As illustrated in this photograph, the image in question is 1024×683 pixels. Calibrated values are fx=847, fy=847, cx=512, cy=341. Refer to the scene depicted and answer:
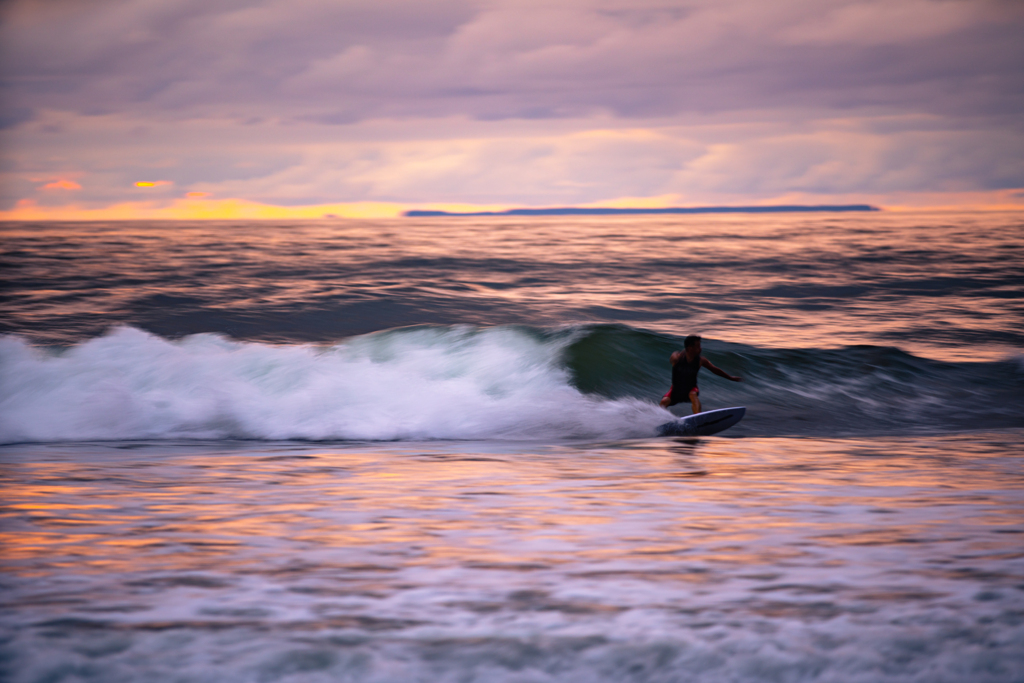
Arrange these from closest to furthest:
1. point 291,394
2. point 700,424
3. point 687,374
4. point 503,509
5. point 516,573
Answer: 1. point 516,573
2. point 503,509
3. point 700,424
4. point 687,374
5. point 291,394

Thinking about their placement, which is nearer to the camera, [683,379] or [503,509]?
[503,509]

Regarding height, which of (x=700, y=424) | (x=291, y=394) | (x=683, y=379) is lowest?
(x=700, y=424)

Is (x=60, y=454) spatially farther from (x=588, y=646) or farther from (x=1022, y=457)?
(x=1022, y=457)

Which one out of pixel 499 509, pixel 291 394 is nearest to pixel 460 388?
pixel 291 394

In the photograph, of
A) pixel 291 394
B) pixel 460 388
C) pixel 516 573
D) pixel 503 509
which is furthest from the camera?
pixel 460 388

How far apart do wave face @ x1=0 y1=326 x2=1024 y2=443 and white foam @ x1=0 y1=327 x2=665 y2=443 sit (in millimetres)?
42

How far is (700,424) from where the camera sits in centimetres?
1375

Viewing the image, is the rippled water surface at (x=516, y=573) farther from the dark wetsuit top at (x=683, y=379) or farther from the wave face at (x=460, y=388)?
the dark wetsuit top at (x=683, y=379)

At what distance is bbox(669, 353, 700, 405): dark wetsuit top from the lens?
1430 centimetres

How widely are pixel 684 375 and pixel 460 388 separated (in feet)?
15.1

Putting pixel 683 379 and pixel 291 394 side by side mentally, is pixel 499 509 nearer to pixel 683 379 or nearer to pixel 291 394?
pixel 683 379

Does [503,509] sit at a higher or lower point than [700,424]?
higher

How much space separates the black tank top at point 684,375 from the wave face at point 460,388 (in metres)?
0.64

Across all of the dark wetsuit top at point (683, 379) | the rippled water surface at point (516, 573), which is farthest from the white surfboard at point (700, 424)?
the rippled water surface at point (516, 573)
